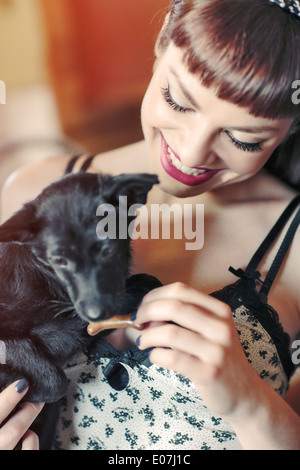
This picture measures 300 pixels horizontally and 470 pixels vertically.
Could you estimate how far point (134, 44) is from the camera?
66cm

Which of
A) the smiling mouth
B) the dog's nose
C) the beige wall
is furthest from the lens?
the beige wall

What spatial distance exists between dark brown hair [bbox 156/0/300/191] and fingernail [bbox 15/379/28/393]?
1.48 feet

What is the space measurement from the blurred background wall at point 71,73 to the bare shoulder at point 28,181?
0.16ft

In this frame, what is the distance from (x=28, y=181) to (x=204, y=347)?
352 mm

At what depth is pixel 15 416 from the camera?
55 centimetres

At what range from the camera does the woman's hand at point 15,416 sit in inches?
20.5

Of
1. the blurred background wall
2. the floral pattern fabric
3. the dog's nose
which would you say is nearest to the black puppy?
the dog's nose

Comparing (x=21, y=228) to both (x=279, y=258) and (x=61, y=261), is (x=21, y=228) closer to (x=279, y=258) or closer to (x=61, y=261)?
(x=61, y=261)

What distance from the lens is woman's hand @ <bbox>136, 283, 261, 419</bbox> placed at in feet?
1.58

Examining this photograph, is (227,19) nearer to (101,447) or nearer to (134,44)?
(134,44)

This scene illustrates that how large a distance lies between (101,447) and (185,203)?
0.43 m

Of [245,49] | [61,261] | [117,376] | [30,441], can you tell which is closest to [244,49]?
[245,49]

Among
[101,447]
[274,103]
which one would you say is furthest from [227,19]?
[101,447]

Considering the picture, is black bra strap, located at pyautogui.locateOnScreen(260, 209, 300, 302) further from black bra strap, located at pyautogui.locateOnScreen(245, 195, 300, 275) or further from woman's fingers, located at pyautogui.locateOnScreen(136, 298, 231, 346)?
woman's fingers, located at pyautogui.locateOnScreen(136, 298, 231, 346)
